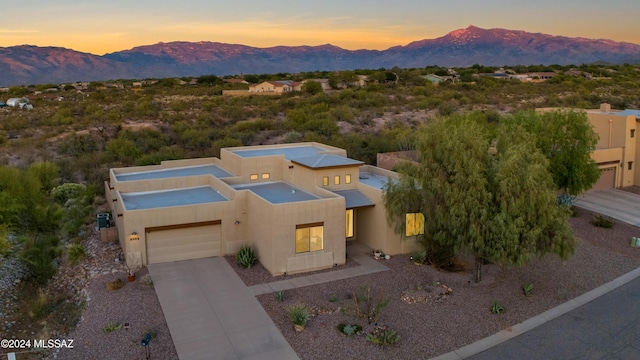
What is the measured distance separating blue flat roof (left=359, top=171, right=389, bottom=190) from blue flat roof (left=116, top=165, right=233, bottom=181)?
593cm

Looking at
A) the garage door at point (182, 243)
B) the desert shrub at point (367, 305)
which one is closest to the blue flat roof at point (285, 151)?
the garage door at point (182, 243)

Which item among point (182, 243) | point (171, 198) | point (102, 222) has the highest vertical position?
point (171, 198)

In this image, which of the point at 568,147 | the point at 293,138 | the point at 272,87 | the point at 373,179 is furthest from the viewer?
the point at 272,87

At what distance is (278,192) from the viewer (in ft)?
71.8

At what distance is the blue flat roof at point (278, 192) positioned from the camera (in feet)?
67.6

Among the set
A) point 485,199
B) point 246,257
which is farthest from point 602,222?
point 246,257

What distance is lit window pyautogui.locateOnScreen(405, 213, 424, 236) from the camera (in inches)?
784

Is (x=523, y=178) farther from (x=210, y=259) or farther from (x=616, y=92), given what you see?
(x=616, y=92)

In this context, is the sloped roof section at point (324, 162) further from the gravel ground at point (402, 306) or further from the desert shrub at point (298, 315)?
the desert shrub at point (298, 315)

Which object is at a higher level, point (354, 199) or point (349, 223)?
point (354, 199)

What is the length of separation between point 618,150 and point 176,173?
80.6ft

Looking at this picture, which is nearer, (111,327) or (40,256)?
(111,327)

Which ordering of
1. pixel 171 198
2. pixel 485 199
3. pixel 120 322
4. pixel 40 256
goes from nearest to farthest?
1. pixel 120 322
2. pixel 485 199
3. pixel 40 256
4. pixel 171 198

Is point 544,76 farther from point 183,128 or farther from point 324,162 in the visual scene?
point 324,162
